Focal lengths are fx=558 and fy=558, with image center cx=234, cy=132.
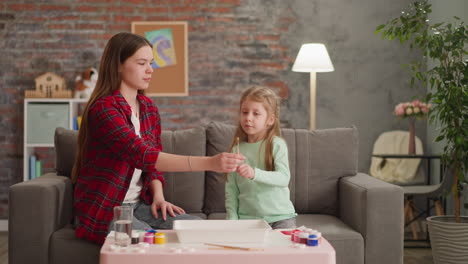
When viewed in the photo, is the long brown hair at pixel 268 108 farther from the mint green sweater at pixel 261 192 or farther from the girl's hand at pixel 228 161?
the girl's hand at pixel 228 161

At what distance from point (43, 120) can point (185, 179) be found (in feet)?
7.56

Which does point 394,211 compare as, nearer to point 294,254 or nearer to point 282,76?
point 294,254

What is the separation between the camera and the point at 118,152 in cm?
212

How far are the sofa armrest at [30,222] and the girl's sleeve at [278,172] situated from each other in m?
0.93

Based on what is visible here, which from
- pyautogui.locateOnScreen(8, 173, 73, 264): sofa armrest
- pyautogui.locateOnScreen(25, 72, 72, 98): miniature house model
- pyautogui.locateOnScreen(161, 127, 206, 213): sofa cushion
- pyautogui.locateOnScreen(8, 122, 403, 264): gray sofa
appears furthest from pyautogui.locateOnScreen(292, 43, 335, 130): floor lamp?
pyautogui.locateOnScreen(8, 173, 73, 264): sofa armrest

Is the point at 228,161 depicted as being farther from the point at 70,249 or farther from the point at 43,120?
the point at 43,120

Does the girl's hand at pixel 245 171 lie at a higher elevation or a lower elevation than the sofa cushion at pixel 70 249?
higher

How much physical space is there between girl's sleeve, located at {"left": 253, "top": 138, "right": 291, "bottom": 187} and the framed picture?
274 centimetres

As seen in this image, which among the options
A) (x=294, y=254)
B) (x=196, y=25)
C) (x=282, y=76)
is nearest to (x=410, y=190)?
(x=282, y=76)

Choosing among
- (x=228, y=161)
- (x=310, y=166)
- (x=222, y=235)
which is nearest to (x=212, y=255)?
(x=222, y=235)

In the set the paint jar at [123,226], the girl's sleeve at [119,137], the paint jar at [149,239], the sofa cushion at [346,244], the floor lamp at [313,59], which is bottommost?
the sofa cushion at [346,244]

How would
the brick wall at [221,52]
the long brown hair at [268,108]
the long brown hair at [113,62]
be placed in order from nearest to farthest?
1. the long brown hair at [113,62]
2. the long brown hair at [268,108]
3. the brick wall at [221,52]

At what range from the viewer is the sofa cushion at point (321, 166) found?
2961mm

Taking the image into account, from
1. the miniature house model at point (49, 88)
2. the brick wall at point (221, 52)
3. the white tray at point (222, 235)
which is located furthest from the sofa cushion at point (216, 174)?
the miniature house model at point (49, 88)
